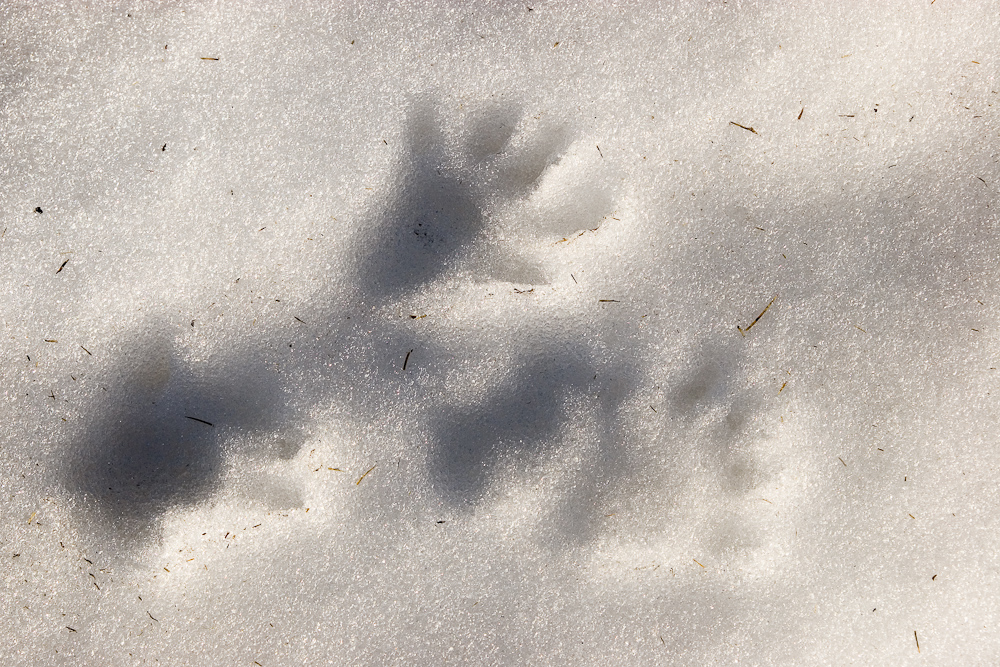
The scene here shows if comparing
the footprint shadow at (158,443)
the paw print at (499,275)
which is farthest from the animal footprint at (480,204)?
the footprint shadow at (158,443)

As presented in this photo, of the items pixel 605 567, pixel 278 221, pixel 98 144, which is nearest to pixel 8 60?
pixel 98 144

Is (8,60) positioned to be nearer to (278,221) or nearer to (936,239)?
(278,221)

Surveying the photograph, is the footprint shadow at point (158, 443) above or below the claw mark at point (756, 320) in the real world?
below

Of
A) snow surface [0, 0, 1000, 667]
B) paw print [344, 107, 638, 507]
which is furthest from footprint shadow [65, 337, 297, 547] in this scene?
paw print [344, 107, 638, 507]

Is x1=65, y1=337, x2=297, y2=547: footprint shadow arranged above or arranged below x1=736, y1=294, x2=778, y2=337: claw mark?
below

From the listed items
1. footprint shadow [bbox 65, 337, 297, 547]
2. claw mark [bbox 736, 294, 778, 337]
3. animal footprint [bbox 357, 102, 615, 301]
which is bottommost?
footprint shadow [bbox 65, 337, 297, 547]

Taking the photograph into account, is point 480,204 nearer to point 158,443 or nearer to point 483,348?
point 483,348

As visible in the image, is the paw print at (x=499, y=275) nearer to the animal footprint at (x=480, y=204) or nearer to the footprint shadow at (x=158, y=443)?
the animal footprint at (x=480, y=204)

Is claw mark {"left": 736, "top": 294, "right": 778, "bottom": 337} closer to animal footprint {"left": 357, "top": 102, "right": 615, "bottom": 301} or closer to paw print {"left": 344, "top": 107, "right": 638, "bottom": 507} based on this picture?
paw print {"left": 344, "top": 107, "right": 638, "bottom": 507}

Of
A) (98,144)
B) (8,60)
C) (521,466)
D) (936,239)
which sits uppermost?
(8,60)
